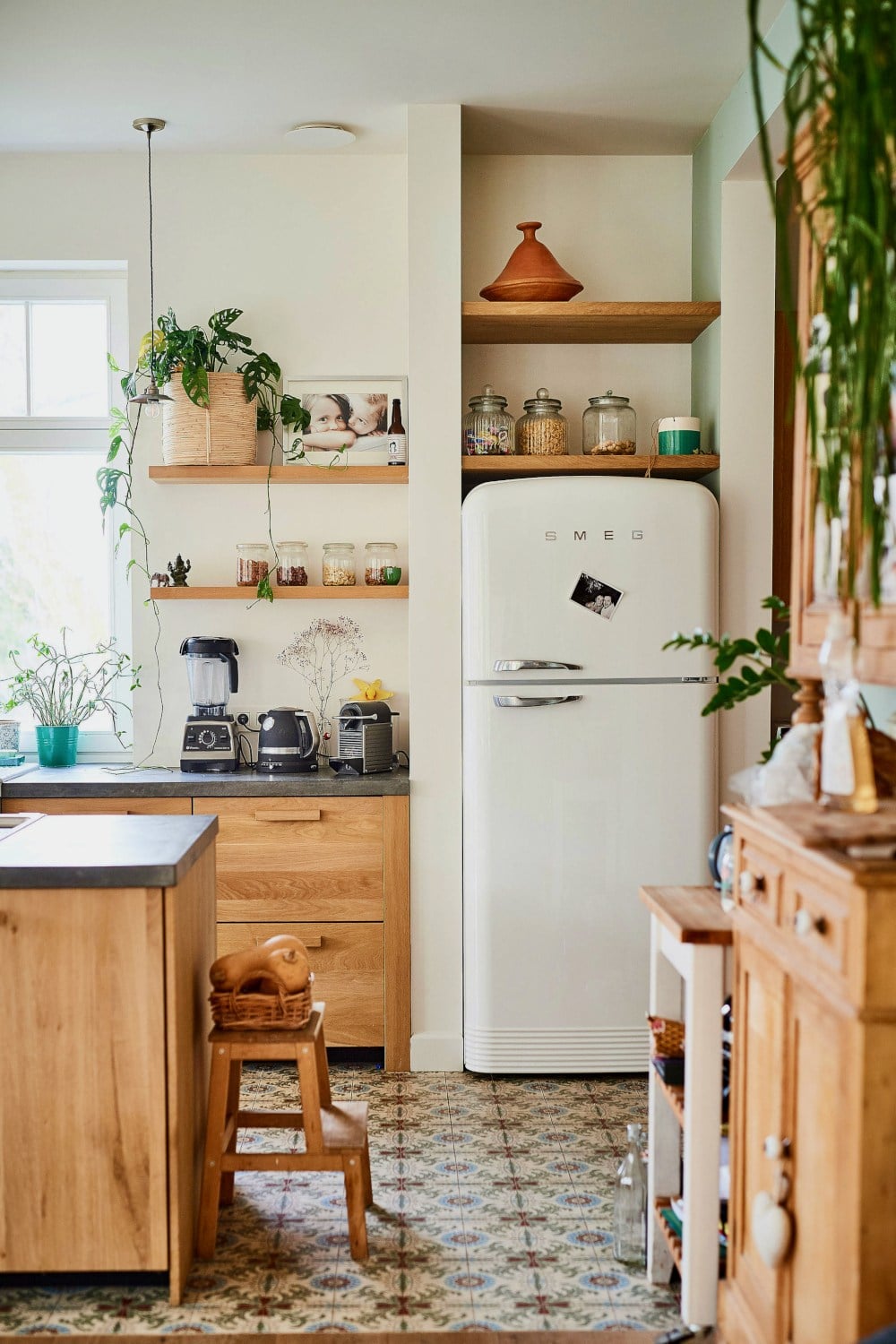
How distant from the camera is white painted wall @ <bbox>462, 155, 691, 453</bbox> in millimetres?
3945

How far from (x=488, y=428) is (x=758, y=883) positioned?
212cm

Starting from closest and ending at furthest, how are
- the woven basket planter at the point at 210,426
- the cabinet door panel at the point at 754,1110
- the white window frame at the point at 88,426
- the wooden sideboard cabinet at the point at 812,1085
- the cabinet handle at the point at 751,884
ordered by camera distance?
1. the wooden sideboard cabinet at the point at 812,1085
2. the cabinet door panel at the point at 754,1110
3. the cabinet handle at the point at 751,884
4. the woven basket planter at the point at 210,426
5. the white window frame at the point at 88,426

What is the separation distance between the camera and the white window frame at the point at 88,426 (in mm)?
4137

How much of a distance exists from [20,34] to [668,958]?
8.86 feet

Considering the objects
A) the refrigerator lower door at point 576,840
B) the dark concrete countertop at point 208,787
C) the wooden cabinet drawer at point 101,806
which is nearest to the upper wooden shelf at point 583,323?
the refrigerator lower door at point 576,840

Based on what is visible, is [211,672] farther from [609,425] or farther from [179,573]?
[609,425]

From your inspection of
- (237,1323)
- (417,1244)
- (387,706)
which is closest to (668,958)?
(417,1244)

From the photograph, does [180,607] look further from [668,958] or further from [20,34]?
[668,958]

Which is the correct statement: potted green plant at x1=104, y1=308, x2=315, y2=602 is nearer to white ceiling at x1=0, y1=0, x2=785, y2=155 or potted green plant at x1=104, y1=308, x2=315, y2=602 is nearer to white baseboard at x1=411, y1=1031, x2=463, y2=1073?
white ceiling at x1=0, y1=0, x2=785, y2=155

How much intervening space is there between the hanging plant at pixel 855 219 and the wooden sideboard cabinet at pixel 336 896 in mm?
2190

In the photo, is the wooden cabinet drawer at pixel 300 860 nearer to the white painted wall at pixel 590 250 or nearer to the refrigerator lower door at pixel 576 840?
the refrigerator lower door at pixel 576 840

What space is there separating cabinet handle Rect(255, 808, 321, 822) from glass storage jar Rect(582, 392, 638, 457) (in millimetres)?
1367

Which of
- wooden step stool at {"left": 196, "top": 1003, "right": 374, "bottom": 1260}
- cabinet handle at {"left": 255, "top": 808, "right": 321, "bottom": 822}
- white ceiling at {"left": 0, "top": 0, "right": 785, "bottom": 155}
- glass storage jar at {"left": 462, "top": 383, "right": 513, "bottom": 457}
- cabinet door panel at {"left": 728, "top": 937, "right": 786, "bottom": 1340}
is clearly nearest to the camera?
cabinet door panel at {"left": 728, "top": 937, "right": 786, "bottom": 1340}

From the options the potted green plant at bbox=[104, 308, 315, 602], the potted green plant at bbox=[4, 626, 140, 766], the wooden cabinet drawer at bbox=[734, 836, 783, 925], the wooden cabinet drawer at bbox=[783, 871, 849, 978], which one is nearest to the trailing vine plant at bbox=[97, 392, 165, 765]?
the potted green plant at bbox=[104, 308, 315, 602]
